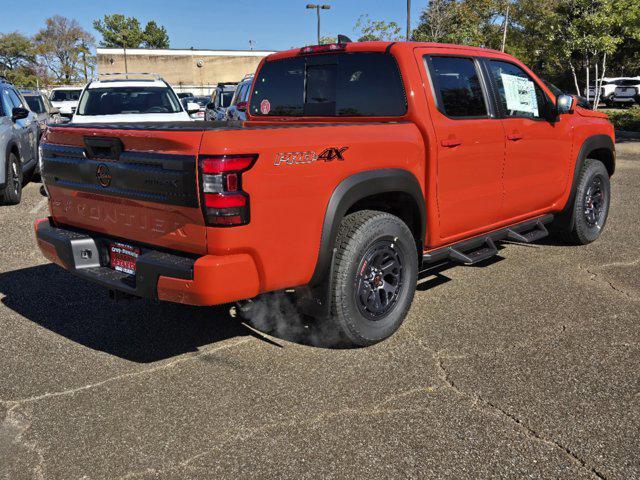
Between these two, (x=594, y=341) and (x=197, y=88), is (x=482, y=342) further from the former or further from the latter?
(x=197, y=88)

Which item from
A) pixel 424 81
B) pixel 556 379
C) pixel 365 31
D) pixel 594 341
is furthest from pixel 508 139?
pixel 365 31

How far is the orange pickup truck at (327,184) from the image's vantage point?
2.98 metres

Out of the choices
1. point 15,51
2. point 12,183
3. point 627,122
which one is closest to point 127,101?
point 12,183

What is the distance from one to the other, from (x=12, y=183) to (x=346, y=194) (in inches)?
283

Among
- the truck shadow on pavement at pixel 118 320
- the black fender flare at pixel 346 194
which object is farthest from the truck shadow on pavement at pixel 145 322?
Answer: the black fender flare at pixel 346 194

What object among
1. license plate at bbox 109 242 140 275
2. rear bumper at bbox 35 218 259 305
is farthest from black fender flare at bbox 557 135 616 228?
license plate at bbox 109 242 140 275

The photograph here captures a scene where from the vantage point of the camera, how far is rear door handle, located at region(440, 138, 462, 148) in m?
4.04

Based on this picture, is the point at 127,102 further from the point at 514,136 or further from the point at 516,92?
the point at 514,136

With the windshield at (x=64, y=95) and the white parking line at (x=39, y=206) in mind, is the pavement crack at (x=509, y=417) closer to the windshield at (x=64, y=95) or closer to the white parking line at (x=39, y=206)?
the white parking line at (x=39, y=206)

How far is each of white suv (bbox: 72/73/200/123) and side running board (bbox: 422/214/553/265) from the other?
6189 millimetres

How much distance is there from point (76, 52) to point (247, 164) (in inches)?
3372

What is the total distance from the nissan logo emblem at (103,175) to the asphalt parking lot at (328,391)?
1.13m

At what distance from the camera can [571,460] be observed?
2.64 m

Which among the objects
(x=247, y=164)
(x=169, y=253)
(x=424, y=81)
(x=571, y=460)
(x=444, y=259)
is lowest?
(x=571, y=460)
